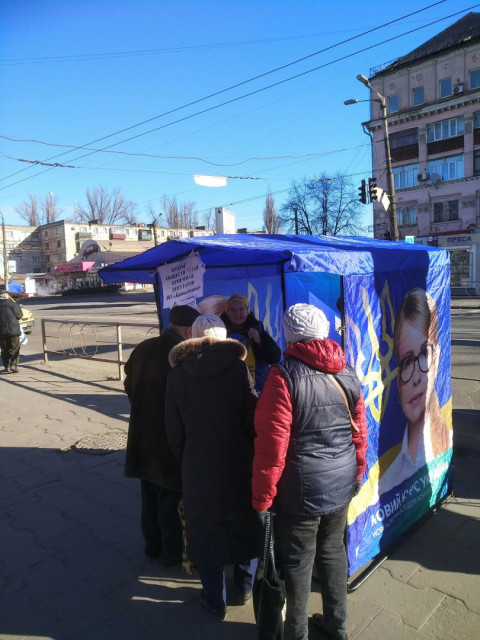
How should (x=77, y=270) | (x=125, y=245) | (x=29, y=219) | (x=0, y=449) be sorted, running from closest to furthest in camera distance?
(x=0, y=449), (x=77, y=270), (x=125, y=245), (x=29, y=219)

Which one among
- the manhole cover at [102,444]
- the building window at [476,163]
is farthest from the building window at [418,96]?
the manhole cover at [102,444]

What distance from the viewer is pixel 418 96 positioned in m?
34.5

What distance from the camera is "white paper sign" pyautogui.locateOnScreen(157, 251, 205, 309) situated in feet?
12.5

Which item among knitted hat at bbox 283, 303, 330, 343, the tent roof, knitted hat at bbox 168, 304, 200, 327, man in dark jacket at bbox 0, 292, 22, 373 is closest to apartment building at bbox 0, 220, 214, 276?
man in dark jacket at bbox 0, 292, 22, 373

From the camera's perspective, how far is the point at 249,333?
3959mm

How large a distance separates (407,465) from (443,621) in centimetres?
100

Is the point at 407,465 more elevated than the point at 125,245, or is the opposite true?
the point at 125,245

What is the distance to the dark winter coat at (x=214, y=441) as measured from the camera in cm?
240

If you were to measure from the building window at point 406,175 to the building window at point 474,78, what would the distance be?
20.4 feet

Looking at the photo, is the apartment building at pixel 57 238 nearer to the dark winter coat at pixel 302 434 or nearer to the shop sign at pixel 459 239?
the shop sign at pixel 459 239

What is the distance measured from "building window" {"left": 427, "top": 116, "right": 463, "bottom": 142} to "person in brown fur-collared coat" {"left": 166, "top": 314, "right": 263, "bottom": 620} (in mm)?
36990

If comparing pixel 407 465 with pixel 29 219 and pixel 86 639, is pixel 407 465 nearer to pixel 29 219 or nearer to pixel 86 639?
pixel 86 639

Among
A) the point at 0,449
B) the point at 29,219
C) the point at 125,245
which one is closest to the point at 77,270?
the point at 125,245

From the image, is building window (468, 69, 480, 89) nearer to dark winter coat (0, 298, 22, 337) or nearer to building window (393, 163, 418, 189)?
building window (393, 163, 418, 189)
